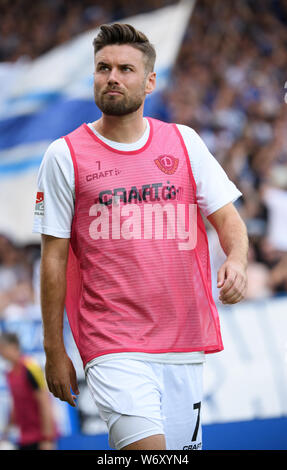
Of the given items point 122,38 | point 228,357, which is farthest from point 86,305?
point 228,357

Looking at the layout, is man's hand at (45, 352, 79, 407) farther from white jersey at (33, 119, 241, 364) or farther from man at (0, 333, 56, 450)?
man at (0, 333, 56, 450)

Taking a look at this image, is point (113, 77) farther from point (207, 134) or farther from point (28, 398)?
point (207, 134)

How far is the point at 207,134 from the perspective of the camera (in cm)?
1040

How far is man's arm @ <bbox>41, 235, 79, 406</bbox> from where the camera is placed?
11.1 ft

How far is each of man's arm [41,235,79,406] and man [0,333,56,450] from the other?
12.7ft

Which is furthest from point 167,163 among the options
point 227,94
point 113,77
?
point 227,94

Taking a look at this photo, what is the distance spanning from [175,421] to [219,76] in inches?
350

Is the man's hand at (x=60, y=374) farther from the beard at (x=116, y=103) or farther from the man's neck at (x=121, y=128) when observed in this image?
the beard at (x=116, y=103)

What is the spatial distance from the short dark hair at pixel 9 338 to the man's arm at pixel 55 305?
4047mm

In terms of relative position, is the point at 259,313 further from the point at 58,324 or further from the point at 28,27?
the point at 28,27

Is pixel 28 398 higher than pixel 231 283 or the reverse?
the reverse

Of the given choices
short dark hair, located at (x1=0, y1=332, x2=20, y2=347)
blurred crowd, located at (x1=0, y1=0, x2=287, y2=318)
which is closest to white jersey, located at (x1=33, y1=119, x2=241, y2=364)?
blurred crowd, located at (x1=0, y1=0, x2=287, y2=318)

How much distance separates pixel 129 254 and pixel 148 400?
0.64 m

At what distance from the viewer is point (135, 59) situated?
3.47m
